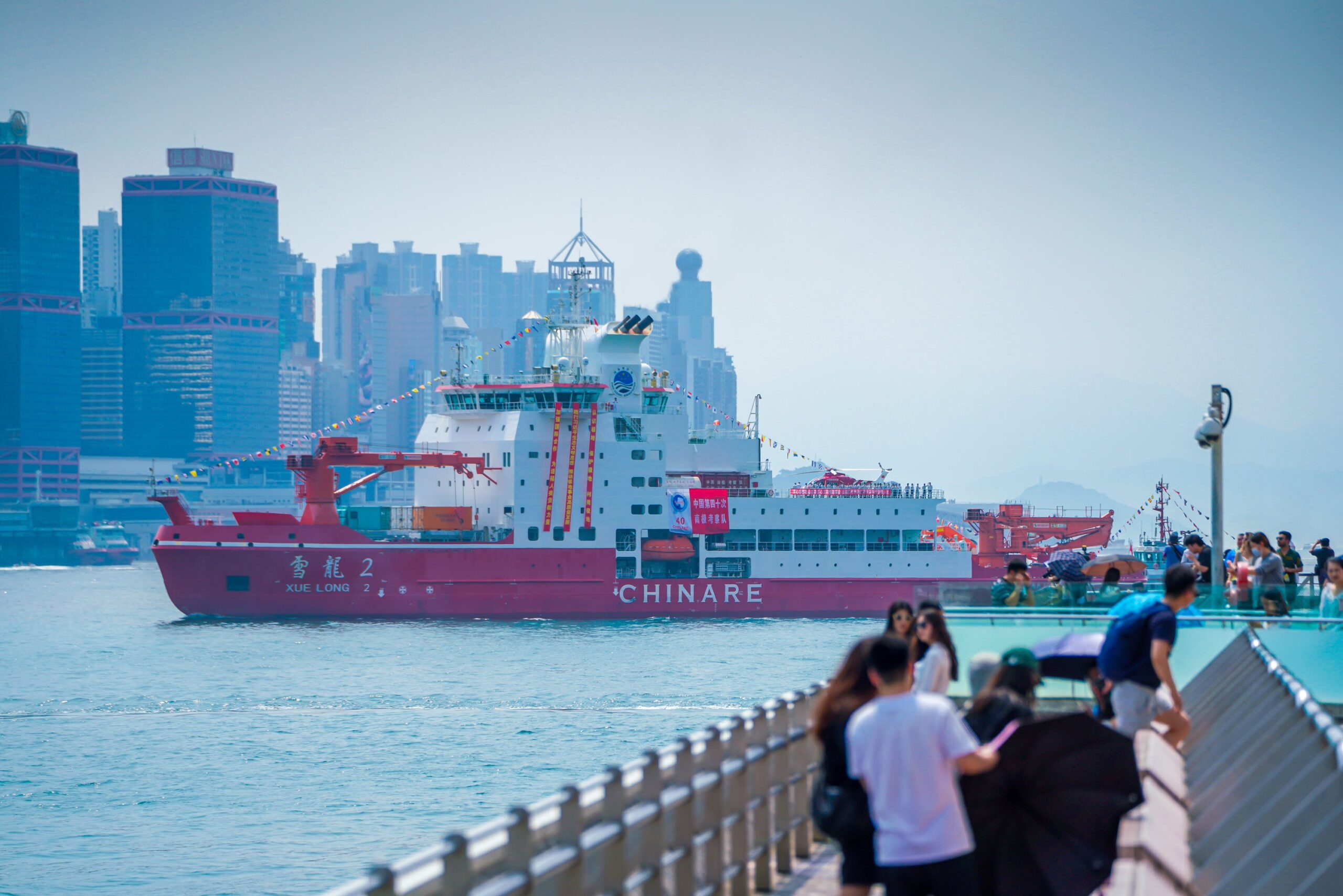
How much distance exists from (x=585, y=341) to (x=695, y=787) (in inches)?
1681

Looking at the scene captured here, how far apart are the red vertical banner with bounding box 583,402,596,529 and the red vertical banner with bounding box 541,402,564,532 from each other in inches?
33.4

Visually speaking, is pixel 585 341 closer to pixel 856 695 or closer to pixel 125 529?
pixel 856 695

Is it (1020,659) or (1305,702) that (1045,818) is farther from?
(1305,702)

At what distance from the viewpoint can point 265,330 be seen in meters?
197

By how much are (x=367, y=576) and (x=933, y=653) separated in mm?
37798

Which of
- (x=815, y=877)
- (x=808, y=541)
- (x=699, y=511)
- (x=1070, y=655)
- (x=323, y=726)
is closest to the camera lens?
(x=815, y=877)

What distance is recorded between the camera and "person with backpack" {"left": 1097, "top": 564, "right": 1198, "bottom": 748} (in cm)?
663

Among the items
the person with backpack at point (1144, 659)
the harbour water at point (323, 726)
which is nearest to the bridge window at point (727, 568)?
the harbour water at point (323, 726)

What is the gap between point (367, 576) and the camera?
4275 centimetres

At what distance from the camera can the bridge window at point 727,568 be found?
1766 inches

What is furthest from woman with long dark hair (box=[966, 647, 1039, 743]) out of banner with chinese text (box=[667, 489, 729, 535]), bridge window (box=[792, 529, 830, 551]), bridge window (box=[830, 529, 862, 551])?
bridge window (box=[830, 529, 862, 551])

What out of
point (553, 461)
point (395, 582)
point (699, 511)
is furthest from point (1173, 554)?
point (395, 582)

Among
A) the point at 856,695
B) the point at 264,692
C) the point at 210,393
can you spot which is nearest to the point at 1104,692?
the point at 856,695

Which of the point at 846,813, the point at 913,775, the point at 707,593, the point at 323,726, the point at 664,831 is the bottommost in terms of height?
the point at 323,726
